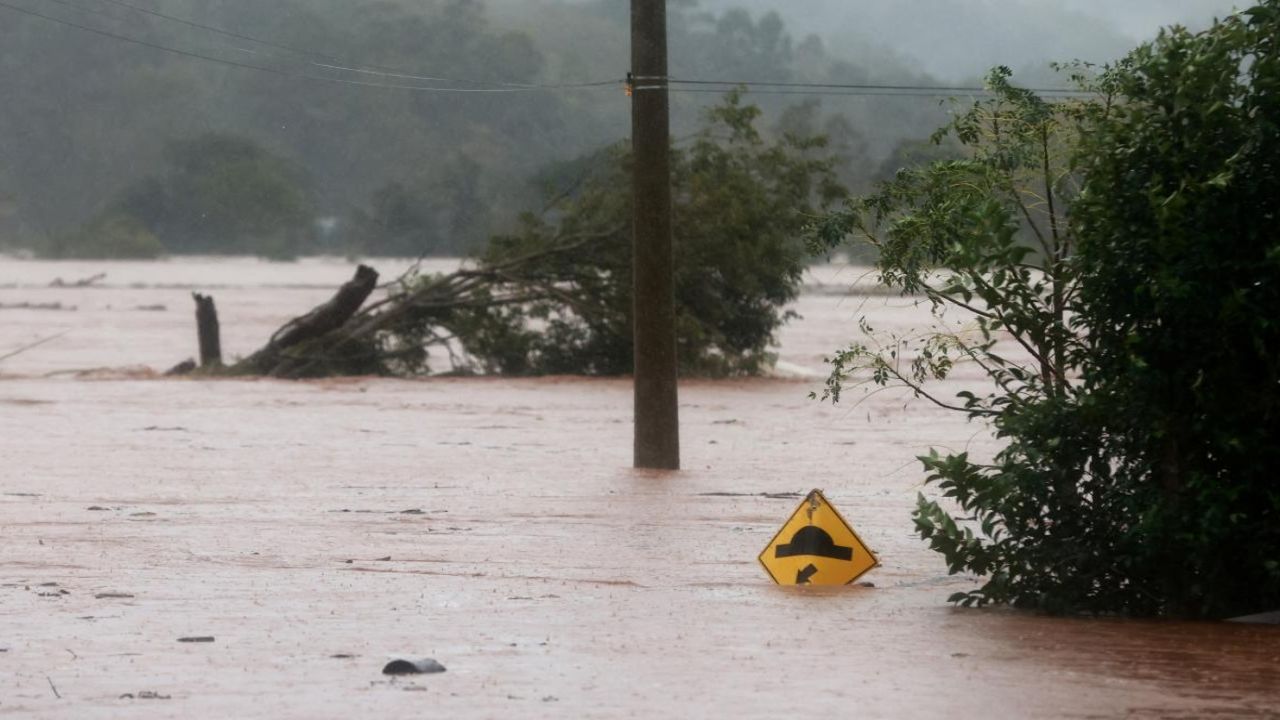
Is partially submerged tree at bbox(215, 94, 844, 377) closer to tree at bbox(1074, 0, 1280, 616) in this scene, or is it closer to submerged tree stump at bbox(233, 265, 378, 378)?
submerged tree stump at bbox(233, 265, 378, 378)

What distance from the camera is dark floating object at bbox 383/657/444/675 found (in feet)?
24.0

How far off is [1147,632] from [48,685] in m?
4.83

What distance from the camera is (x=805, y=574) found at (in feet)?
33.3

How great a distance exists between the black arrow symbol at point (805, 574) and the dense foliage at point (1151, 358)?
994 millimetres

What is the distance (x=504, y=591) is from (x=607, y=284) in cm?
2109

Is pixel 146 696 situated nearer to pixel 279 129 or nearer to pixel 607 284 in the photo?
pixel 607 284

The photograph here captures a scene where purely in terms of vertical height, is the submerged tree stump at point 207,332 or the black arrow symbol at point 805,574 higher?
the submerged tree stump at point 207,332

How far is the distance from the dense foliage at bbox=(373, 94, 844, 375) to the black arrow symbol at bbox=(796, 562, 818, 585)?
19852 mm

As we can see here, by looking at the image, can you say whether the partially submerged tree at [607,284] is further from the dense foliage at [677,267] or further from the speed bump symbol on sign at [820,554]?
the speed bump symbol on sign at [820,554]

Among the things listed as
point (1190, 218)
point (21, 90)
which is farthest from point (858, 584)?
point (21, 90)

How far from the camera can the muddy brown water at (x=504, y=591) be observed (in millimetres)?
6996

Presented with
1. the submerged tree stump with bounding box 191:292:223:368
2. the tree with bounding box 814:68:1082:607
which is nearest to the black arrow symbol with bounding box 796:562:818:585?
the tree with bounding box 814:68:1082:607

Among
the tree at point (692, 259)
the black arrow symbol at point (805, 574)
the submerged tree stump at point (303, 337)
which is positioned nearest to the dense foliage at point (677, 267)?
the tree at point (692, 259)

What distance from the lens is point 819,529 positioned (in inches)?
400
